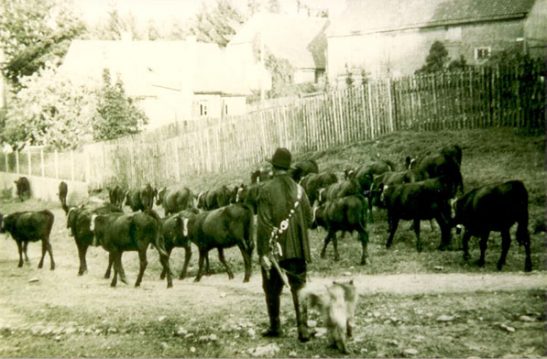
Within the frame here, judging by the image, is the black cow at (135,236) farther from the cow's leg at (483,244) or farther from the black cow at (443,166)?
the cow's leg at (483,244)

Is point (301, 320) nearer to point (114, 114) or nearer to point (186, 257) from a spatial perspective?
point (186, 257)

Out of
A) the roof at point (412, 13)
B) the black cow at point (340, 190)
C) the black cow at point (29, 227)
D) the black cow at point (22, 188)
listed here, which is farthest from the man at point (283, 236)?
the black cow at point (22, 188)

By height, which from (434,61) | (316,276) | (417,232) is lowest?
(316,276)

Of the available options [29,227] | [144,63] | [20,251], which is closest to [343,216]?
[144,63]

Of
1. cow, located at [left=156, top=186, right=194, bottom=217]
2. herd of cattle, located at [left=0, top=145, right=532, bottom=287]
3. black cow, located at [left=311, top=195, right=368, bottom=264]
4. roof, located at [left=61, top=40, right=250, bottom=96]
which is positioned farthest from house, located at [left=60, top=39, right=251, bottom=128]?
black cow, located at [left=311, top=195, right=368, bottom=264]

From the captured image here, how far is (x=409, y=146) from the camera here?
7.55 metres

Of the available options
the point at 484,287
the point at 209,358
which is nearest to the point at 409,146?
the point at 484,287

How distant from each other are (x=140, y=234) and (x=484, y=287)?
12.7 ft

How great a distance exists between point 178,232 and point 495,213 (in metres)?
3.73

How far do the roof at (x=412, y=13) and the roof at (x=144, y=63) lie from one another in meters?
1.70

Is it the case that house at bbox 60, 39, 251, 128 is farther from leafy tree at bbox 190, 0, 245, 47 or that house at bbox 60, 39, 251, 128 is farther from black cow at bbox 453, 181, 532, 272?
black cow at bbox 453, 181, 532, 272

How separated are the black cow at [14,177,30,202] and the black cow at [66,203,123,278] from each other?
0.54 m

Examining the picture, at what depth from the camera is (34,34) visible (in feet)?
26.2

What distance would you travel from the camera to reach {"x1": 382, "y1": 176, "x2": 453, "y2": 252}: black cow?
25.9ft
